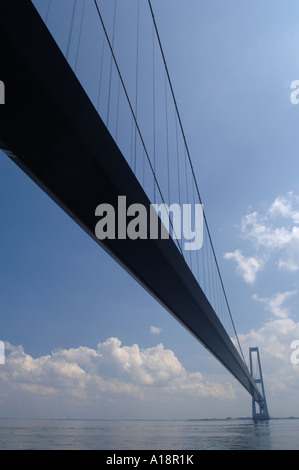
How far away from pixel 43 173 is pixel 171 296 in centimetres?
630

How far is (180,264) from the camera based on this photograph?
8.10 metres

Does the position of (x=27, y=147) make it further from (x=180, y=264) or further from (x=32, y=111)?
(x=180, y=264)

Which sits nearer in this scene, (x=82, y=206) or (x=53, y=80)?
(x=53, y=80)

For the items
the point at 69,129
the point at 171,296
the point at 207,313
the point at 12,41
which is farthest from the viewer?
the point at 207,313

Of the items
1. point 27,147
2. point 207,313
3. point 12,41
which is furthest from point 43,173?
point 207,313

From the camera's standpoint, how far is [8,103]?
306 cm
